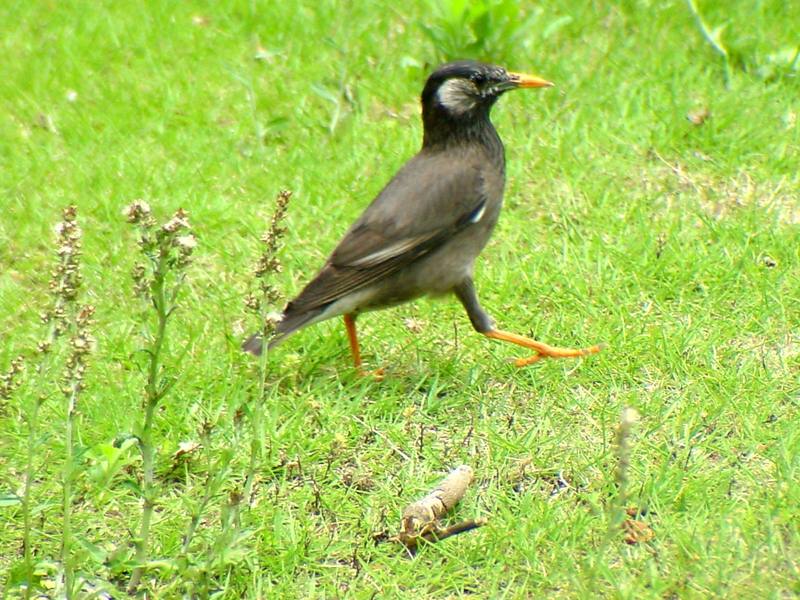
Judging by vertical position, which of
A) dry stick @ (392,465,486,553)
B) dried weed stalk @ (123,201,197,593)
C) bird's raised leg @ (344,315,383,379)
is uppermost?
dried weed stalk @ (123,201,197,593)

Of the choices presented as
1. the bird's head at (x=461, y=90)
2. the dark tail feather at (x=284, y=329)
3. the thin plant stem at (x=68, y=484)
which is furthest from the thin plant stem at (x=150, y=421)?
the bird's head at (x=461, y=90)

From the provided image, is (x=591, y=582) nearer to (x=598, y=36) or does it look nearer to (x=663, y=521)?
(x=663, y=521)

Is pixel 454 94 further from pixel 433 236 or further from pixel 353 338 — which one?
pixel 353 338

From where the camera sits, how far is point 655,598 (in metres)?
3.76

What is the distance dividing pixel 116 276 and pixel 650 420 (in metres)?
2.61

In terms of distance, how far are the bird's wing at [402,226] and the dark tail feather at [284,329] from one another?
3 cm

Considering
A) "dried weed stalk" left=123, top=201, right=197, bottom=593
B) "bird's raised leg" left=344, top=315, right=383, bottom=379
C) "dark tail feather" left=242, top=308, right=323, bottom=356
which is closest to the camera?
"dried weed stalk" left=123, top=201, right=197, bottom=593

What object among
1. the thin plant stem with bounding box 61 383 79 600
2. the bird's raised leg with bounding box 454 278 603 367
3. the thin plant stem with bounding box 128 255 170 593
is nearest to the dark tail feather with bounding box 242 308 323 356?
the bird's raised leg with bounding box 454 278 603 367

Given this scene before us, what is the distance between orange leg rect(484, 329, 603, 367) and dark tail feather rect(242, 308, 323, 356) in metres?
0.77

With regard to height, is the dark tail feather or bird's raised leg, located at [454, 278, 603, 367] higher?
the dark tail feather

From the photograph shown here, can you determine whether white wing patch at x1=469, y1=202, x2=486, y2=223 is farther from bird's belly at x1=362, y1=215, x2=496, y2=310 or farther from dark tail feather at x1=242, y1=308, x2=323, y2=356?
dark tail feather at x1=242, y1=308, x2=323, y2=356

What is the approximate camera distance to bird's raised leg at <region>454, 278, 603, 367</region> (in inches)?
208

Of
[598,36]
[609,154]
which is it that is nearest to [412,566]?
[609,154]

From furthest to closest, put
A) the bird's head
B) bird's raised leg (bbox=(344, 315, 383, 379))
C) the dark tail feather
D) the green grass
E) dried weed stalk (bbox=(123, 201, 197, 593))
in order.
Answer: the bird's head → bird's raised leg (bbox=(344, 315, 383, 379)) → the dark tail feather → the green grass → dried weed stalk (bbox=(123, 201, 197, 593))
